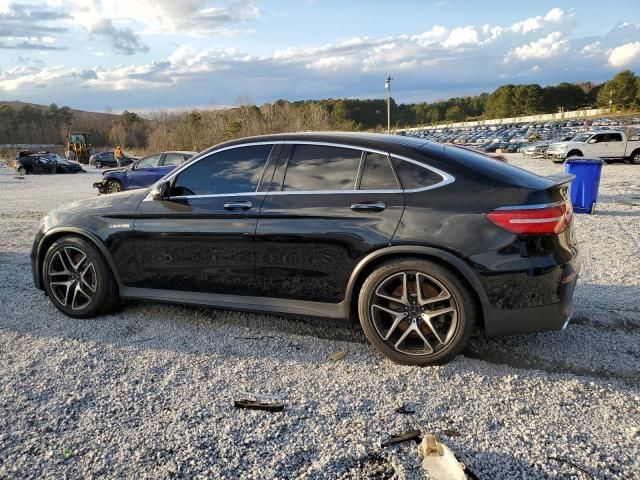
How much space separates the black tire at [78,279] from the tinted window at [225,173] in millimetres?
1005

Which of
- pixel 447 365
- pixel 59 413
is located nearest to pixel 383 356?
pixel 447 365

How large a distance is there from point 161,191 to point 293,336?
1.66 m

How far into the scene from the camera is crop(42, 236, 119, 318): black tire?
4512 millimetres

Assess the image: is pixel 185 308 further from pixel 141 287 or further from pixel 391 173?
pixel 391 173

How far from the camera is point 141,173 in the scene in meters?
16.1

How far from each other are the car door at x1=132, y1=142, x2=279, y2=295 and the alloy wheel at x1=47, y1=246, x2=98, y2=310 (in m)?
0.51

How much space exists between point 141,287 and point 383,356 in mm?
2191

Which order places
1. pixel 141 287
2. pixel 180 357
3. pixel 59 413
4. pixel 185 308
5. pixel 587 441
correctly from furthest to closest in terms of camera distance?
pixel 185 308 → pixel 141 287 → pixel 180 357 → pixel 59 413 → pixel 587 441

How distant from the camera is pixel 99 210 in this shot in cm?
455

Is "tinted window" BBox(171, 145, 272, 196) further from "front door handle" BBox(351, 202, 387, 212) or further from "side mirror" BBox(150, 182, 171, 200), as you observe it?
"front door handle" BBox(351, 202, 387, 212)

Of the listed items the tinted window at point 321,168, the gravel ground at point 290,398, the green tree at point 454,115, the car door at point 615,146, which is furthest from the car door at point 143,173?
the green tree at point 454,115

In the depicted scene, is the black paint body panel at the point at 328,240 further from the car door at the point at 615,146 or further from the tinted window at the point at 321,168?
the car door at the point at 615,146

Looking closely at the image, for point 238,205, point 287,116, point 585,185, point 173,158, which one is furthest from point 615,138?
point 287,116

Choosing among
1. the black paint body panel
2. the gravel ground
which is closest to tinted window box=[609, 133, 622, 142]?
the gravel ground
